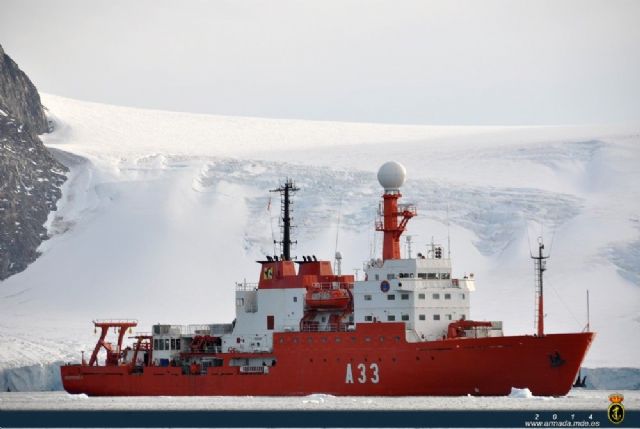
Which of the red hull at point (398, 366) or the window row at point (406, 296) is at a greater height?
the window row at point (406, 296)

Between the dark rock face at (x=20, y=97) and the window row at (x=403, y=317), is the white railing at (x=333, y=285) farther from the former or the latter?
the dark rock face at (x=20, y=97)

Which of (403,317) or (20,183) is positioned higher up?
(20,183)

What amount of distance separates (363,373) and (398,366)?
1501 mm

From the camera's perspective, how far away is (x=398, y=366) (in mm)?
54375

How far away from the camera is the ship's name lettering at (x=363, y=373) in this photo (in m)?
54.9

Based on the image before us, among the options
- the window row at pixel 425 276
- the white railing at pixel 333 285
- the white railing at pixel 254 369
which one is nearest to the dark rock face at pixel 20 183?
the white railing at pixel 254 369

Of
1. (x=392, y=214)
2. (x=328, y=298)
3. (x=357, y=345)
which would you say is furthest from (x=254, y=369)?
(x=392, y=214)

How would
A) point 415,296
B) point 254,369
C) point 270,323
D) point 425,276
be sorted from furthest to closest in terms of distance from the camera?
1. point 270,323
2. point 254,369
3. point 425,276
4. point 415,296

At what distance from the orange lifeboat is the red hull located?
65.9 inches

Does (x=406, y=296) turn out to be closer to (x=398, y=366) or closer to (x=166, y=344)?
(x=398, y=366)

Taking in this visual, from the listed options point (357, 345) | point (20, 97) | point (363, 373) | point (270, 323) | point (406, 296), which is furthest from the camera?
point (20, 97)

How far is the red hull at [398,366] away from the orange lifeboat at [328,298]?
1.67 m

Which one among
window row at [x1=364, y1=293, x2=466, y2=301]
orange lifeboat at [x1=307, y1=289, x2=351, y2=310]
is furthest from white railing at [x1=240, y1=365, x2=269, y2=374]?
window row at [x1=364, y1=293, x2=466, y2=301]

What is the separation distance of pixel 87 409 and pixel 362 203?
41597mm
